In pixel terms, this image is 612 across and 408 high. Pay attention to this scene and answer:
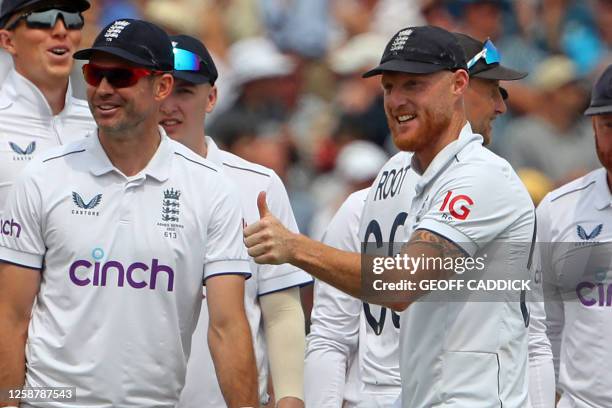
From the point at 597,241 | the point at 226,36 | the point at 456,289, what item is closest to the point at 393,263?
the point at 456,289

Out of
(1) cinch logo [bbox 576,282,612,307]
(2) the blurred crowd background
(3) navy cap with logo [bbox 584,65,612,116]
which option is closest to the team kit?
(1) cinch logo [bbox 576,282,612,307]

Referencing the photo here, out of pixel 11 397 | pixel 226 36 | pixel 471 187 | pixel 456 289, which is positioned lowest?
pixel 11 397

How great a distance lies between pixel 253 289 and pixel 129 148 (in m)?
1.21

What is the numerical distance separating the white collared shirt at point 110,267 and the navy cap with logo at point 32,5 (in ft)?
4.47

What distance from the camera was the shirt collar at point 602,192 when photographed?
7219 millimetres

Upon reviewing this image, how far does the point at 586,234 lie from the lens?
23.8 feet

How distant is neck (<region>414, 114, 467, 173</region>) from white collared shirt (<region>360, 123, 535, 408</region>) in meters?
0.07

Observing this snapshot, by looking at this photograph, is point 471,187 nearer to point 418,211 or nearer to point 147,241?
point 418,211

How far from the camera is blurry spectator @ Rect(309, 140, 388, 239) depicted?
9734 millimetres

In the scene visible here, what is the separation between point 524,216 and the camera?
5594mm

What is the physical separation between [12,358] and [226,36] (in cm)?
729

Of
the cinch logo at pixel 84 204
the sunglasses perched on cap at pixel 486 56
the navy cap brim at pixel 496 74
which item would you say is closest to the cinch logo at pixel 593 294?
the navy cap brim at pixel 496 74

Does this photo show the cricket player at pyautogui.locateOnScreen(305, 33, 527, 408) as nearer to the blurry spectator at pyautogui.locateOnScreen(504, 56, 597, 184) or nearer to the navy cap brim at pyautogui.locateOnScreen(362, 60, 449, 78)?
the navy cap brim at pyautogui.locateOnScreen(362, 60, 449, 78)

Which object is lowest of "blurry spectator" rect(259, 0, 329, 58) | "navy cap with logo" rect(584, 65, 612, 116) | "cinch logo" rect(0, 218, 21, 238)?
"cinch logo" rect(0, 218, 21, 238)
